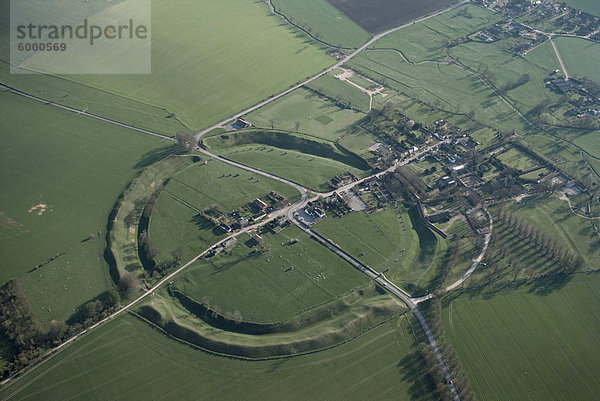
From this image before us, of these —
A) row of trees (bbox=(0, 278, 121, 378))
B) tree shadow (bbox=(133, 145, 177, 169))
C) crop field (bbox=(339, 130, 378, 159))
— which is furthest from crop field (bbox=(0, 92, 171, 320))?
crop field (bbox=(339, 130, 378, 159))

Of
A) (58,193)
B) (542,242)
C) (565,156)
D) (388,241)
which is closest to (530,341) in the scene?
(542,242)

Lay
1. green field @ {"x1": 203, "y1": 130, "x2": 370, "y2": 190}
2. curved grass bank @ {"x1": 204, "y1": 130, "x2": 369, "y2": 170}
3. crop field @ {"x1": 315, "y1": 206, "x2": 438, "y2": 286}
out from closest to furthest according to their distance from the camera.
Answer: crop field @ {"x1": 315, "y1": 206, "x2": 438, "y2": 286}, green field @ {"x1": 203, "y1": 130, "x2": 370, "y2": 190}, curved grass bank @ {"x1": 204, "y1": 130, "x2": 369, "y2": 170}

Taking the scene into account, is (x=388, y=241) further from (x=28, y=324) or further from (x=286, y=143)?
(x=28, y=324)

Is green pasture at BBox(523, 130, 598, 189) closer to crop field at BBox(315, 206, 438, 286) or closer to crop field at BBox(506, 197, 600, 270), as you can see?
crop field at BBox(506, 197, 600, 270)

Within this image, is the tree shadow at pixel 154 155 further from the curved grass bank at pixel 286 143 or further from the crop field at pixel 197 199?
the curved grass bank at pixel 286 143

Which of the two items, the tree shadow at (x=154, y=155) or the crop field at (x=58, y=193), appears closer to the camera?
the crop field at (x=58, y=193)

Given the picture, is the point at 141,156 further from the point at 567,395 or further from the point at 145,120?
the point at 567,395

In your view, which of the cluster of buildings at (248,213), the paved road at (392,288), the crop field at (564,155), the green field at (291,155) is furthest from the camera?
the crop field at (564,155)

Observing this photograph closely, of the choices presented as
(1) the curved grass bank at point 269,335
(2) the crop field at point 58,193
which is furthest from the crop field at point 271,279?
(2) the crop field at point 58,193
